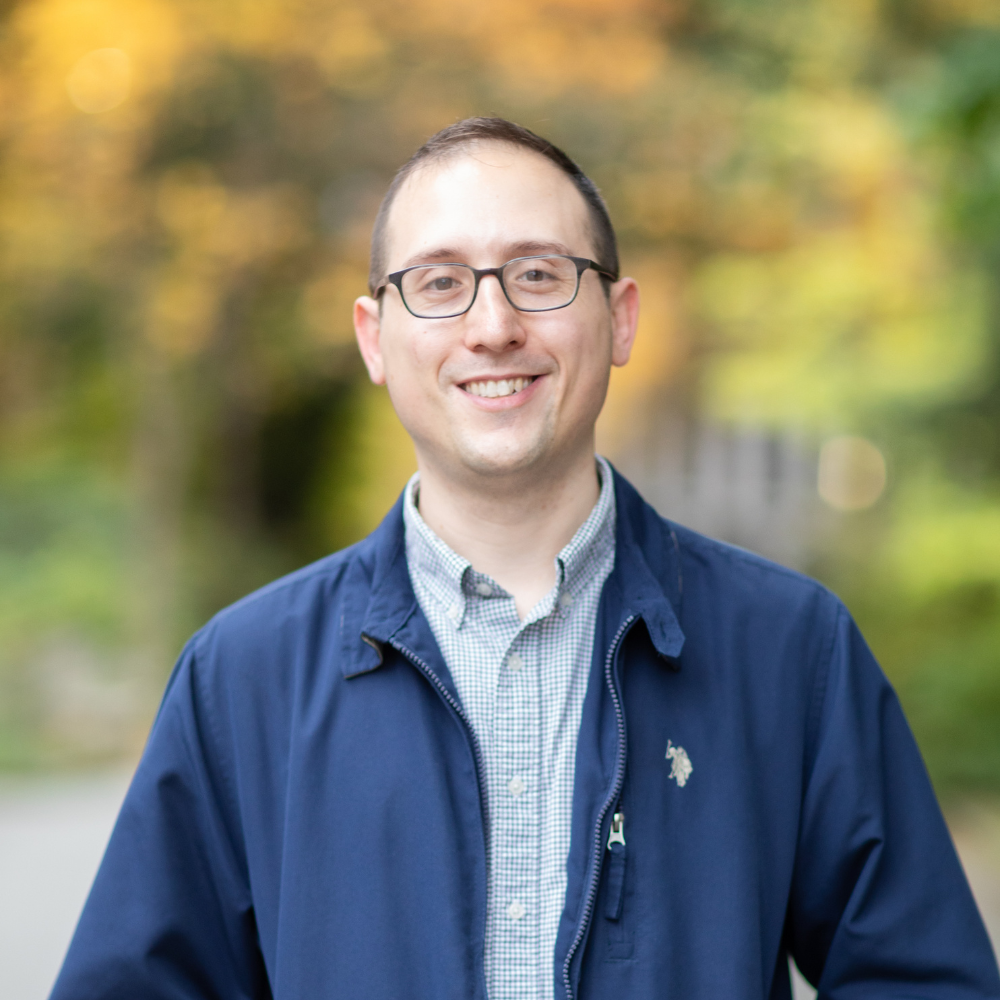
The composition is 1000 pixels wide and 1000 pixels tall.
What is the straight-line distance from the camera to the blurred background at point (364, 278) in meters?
7.19

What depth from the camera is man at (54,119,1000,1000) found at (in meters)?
1.65

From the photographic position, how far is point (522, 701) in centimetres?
176

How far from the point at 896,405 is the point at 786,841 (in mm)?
5853

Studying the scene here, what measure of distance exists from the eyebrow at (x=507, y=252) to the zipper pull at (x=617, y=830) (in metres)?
0.84

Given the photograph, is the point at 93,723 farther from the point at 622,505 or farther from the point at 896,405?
the point at 622,505

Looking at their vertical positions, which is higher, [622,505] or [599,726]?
[622,505]

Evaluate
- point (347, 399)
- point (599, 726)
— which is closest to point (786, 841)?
point (599, 726)

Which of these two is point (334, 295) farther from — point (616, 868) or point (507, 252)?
point (616, 868)

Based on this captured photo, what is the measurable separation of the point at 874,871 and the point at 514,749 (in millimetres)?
577

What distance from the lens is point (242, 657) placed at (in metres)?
1.83

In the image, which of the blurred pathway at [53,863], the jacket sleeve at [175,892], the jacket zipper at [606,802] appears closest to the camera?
the jacket zipper at [606,802]

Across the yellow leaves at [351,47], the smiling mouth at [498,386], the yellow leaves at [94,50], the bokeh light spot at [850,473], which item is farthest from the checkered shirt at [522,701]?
the yellow leaves at [351,47]

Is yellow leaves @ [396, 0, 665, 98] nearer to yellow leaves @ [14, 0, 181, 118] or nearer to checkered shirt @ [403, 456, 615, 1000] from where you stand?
yellow leaves @ [14, 0, 181, 118]

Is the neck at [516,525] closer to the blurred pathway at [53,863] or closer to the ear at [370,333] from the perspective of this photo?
the ear at [370,333]
